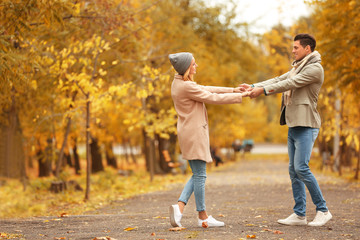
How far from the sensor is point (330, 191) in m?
11.3

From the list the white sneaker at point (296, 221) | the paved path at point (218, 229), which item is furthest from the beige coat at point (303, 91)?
the paved path at point (218, 229)

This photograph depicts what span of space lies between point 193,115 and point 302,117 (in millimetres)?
1209

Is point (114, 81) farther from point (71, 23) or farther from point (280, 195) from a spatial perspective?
point (280, 195)

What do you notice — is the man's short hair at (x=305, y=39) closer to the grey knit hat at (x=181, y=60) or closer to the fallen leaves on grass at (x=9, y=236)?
the grey knit hat at (x=181, y=60)

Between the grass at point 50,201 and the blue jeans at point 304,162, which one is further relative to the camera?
the grass at point 50,201

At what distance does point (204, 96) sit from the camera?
5668mm

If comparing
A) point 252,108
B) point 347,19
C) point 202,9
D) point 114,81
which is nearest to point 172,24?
point 202,9

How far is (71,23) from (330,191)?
258 inches

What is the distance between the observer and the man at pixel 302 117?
573 centimetres

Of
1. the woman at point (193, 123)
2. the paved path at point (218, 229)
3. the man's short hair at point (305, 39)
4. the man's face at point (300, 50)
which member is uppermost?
the man's short hair at point (305, 39)

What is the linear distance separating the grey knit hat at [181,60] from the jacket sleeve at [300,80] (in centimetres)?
95

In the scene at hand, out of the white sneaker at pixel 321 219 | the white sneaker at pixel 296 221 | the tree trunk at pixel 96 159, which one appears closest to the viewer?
the white sneaker at pixel 321 219

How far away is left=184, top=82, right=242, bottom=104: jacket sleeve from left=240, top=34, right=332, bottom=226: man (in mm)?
373

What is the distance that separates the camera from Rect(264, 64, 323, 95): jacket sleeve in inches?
225
